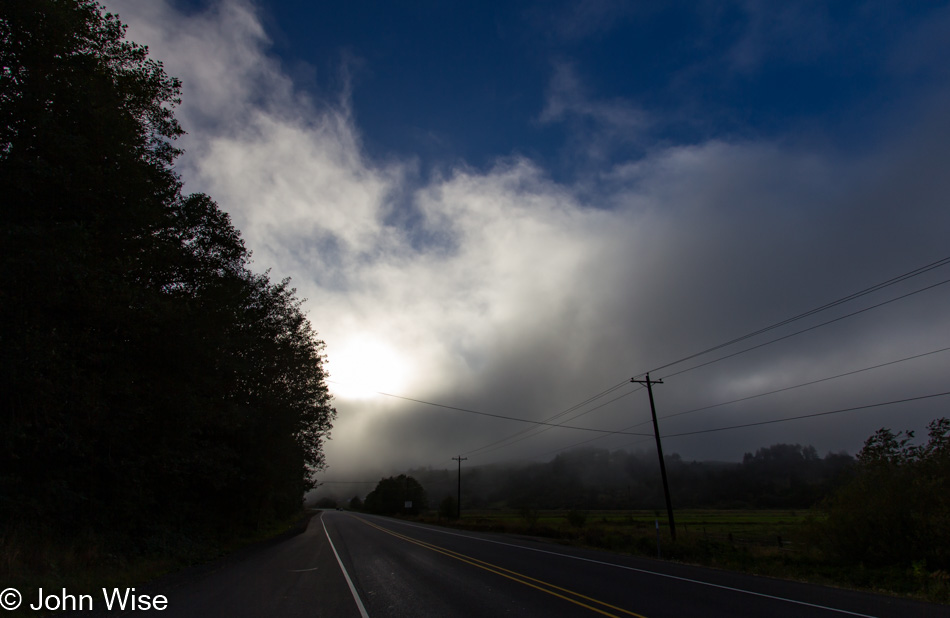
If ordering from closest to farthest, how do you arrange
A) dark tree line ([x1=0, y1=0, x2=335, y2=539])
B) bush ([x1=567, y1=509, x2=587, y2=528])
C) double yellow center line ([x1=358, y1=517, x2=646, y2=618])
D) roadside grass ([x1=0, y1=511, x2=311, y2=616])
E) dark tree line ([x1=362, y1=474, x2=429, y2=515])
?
double yellow center line ([x1=358, y1=517, x2=646, y2=618]) < roadside grass ([x1=0, y1=511, x2=311, y2=616]) < dark tree line ([x1=0, y1=0, x2=335, y2=539]) < bush ([x1=567, y1=509, x2=587, y2=528]) < dark tree line ([x1=362, y1=474, x2=429, y2=515])

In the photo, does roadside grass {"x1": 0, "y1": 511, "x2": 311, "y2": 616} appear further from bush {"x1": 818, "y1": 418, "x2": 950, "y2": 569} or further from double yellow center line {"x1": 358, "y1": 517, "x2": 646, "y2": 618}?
bush {"x1": 818, "y1": 418, "x2": 950, "y2": 569}

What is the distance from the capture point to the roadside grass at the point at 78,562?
9.23 meters

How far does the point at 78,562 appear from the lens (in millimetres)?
11398

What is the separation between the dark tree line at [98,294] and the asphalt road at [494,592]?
4.65 metres

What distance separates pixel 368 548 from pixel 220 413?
9.74 metres

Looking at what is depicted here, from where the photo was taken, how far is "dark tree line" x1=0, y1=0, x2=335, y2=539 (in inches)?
423

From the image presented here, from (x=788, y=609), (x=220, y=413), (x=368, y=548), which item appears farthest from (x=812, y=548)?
(x=220, y=413)

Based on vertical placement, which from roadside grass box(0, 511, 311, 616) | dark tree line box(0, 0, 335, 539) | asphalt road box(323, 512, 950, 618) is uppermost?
dark tree line box(0, 0, 335, 539)

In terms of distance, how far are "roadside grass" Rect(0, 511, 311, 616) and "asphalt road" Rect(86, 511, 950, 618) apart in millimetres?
1217

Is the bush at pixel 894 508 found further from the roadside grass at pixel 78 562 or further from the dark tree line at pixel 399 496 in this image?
the dark tree line at pixel 399 496

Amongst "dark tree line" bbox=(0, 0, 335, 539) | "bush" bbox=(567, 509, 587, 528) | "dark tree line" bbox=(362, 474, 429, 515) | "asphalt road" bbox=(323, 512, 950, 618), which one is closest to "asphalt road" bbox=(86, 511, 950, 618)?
"asphalt road" bbox=(323, 512, 950, 618)

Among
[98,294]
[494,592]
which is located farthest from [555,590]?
[98,294]

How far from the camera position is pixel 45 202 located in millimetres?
11555

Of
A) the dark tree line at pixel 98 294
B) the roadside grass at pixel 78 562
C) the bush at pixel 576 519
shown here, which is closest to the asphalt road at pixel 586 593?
the roadside grass at pixel 78 562
